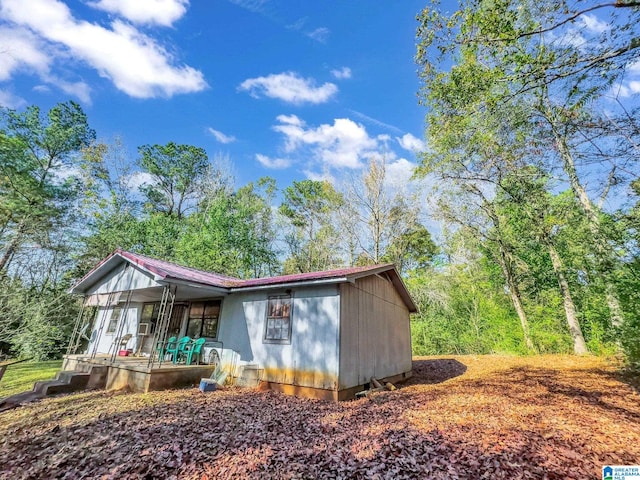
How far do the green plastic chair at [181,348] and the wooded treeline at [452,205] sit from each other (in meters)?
3.39

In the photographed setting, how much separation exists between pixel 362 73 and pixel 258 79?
4732 mm

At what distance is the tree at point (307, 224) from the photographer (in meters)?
22.9

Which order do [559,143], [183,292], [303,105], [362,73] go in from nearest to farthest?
[559,143]
[183,292]
[362,73]
[303,105]

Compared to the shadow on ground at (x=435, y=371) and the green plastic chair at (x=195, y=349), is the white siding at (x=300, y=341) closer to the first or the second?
the green plastic chair at (x=195, y=349)

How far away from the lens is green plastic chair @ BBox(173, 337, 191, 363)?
9.63 m

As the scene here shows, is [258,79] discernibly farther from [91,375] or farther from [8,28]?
[91,375]

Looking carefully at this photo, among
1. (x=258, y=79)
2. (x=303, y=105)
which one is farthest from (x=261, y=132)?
(x=258, y=79)

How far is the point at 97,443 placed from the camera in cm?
430

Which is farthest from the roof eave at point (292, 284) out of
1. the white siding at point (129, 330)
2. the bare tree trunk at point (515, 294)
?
the bare tree trunk at point (515, 294)

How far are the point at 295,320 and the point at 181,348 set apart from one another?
467 cm

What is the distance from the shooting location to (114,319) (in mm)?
13453

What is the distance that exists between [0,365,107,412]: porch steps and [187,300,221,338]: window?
111 inches

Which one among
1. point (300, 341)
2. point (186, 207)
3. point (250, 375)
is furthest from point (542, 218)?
point (186, 207)

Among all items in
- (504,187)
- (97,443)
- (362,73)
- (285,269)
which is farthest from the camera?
(285,269)
